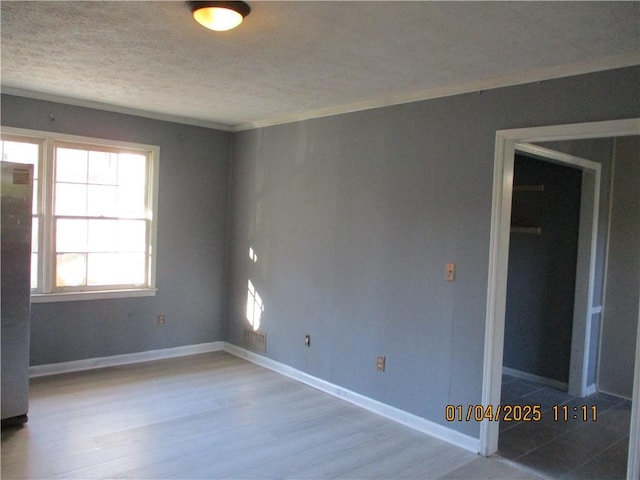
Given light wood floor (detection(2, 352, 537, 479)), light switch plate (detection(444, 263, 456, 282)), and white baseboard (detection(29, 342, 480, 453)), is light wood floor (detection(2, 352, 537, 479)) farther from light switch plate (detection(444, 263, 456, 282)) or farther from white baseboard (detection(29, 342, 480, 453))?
light switch plate (detection(444, 263, 456, 282))

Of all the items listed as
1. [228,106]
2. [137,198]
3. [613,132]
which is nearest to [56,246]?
[137,198]

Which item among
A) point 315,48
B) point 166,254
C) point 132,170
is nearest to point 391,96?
point 315,48

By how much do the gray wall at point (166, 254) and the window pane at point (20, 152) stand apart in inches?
6.9

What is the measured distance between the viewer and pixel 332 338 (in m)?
4.40

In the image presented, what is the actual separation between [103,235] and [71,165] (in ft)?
2.38

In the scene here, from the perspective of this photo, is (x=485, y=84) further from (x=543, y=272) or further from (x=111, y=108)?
(x=111, y=108)

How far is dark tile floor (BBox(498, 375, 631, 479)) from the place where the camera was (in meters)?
3.20

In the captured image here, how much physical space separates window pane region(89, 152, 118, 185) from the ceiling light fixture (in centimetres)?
296

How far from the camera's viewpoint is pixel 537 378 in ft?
16.2

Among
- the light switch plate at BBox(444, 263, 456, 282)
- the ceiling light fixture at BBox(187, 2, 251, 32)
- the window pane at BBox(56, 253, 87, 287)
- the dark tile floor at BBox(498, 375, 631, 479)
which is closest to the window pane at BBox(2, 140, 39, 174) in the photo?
the window pane at BBox(56, 253, 87, 287)

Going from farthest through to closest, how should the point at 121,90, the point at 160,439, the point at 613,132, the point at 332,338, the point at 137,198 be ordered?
1. the point at 137,198
2. the point at 332,338
3. the point at 121,90
4. the point at 160,439
5. the point at 613,132

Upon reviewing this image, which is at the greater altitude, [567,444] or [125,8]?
[125,8]

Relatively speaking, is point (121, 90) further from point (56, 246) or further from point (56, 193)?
point (56, 246)

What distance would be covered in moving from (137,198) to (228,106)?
4.78 feet
